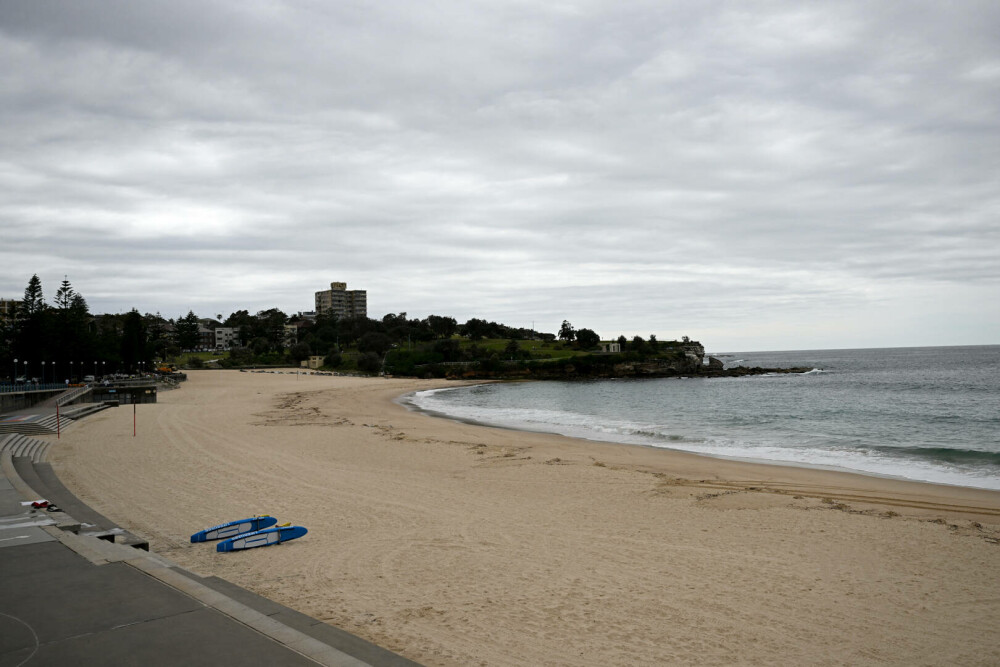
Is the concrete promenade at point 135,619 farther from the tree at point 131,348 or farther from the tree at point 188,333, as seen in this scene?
the tree at point 188,333

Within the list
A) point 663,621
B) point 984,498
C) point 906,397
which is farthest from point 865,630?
point 906,397

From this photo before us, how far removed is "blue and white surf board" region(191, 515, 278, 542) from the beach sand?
0.81 feet

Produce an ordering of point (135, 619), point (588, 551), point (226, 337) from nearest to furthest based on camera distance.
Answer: point (135, 619) → point (588, 551) → point (226, 337)

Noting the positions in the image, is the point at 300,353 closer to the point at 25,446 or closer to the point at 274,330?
the point at 274,330

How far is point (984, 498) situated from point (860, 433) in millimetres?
12871

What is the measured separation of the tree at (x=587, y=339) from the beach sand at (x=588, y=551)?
353ft

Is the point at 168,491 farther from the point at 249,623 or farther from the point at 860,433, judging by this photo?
the point at 860,433

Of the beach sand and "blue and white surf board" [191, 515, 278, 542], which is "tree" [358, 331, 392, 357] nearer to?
the beach sand

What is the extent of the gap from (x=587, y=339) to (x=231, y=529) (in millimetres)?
119430

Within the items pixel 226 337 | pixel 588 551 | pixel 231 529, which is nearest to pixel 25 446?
pixel 231 529

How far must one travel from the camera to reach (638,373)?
90.3 meters

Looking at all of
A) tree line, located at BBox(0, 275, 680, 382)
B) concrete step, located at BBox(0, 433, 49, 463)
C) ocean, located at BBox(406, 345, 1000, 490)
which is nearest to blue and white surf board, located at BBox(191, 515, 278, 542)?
concrete step, located at BBox(0, 433, 49, 463)

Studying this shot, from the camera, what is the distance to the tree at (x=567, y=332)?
140750mm

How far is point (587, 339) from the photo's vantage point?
12619cm
